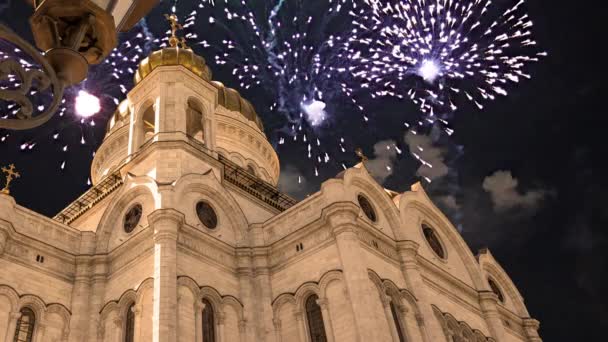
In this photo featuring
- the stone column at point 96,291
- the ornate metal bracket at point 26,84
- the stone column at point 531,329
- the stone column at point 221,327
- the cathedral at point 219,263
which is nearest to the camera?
the ornate metal bracket at point 26,84

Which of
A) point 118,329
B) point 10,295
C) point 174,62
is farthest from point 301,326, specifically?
point 174,62

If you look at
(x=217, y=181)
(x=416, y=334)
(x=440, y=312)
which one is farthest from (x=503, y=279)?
(x=217, y=181)

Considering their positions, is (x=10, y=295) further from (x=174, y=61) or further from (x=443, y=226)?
(x=443, y=226)

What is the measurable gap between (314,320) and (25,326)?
32.1ft

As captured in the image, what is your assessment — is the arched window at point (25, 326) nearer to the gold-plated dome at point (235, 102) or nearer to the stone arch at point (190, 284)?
the stone arch at point (190, 284)

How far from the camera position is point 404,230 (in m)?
25.1

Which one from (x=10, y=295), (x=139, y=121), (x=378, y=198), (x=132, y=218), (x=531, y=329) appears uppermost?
(x=139, y=121)

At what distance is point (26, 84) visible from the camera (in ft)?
12.9

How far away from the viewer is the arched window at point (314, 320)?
20.5 m

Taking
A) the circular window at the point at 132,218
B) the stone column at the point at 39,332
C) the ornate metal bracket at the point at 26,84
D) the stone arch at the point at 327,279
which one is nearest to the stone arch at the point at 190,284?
the circular window at the point at 132,218

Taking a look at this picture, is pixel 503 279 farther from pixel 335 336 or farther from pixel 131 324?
pixel 131 324

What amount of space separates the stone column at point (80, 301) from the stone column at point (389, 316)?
34.8 feet

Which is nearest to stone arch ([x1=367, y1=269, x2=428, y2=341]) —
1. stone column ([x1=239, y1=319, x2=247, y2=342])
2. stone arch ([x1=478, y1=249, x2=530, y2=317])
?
stone column ([x1=239, y1=319, x2=247, y2=342])

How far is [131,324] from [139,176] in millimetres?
6250
